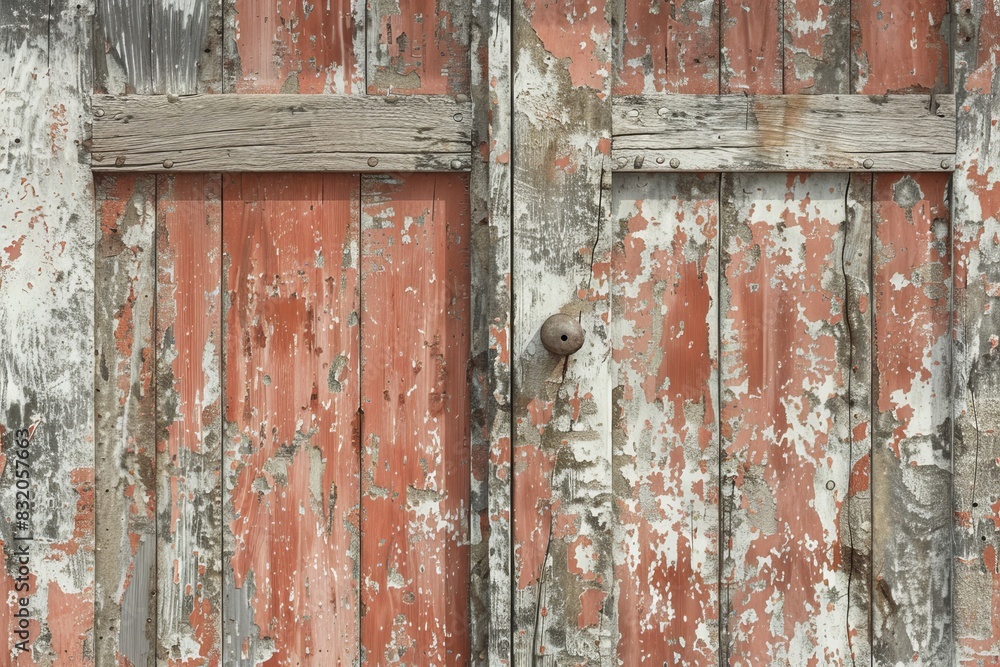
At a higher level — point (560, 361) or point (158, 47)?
point (158, 47)

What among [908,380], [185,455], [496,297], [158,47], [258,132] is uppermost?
[158,47]

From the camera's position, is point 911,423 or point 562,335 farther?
point 911,423

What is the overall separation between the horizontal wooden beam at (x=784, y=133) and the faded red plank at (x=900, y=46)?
44mm

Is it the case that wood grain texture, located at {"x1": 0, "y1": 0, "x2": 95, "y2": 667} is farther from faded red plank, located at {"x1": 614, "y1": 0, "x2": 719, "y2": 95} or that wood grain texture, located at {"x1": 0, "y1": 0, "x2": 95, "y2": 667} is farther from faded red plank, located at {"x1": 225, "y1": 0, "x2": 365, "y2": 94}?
faded red plank, located at {"x1": 614, "y1": 0, "x2": 719, "y2": 95}

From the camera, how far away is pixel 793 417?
1455mm

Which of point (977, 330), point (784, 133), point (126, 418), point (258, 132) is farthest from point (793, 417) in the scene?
point (126, 418)

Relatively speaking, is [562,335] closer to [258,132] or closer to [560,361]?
[560,361]

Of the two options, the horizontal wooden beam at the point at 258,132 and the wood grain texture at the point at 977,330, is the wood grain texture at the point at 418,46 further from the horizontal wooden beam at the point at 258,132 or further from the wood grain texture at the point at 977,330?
the wood grain texture at the point at 977,330

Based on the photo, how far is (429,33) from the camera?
4.74 ft

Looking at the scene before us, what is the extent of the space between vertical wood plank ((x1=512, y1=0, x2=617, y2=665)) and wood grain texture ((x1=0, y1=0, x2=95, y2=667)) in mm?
739

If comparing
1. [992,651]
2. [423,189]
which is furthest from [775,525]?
[423,189]

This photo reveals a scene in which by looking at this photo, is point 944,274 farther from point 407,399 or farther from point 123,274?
point 123,274

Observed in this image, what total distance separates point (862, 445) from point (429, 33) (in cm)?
105

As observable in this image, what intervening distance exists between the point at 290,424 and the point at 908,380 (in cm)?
109
